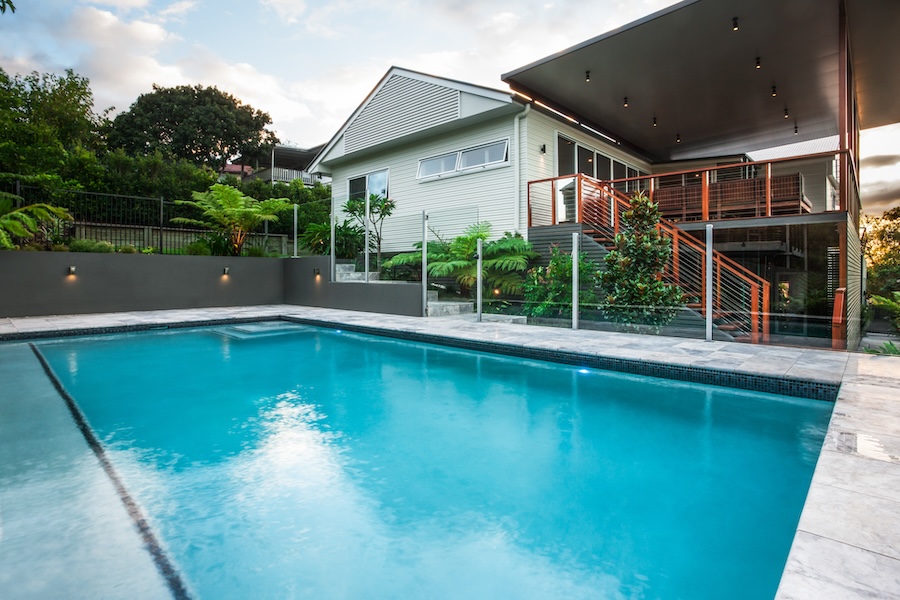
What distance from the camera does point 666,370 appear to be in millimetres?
5082

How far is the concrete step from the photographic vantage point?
9875mm

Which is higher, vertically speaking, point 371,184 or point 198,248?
A: point 371,184

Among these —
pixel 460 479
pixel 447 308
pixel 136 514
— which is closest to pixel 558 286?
pixel 447 308

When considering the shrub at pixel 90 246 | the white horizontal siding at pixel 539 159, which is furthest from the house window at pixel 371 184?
the shrub at pixel 90 246

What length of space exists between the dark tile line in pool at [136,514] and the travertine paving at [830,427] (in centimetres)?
48

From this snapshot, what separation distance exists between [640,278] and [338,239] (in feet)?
23.5

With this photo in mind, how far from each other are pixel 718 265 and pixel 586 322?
2.01m

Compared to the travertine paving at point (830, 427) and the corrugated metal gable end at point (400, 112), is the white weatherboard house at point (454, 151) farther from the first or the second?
the travertine paving at point (830, 427)

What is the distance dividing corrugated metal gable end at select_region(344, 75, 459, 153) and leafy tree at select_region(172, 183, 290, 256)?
2.66 metres

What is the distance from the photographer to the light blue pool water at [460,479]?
1.91 metres

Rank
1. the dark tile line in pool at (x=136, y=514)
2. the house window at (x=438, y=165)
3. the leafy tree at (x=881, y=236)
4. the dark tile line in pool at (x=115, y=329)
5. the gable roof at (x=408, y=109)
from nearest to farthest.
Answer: the dark tile line in pool at (x=136, y=514) < the dark tile line in pool at (x=115, y=329) < the gable roof at (x=408, y=109) < the house window at (x=438, y=165) < the leafy tree at (x=881, y=236)

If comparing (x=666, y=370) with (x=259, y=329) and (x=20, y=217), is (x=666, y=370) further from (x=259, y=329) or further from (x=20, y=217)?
(x=20, y=217)

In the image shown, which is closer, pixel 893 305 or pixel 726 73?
pixel 893 305

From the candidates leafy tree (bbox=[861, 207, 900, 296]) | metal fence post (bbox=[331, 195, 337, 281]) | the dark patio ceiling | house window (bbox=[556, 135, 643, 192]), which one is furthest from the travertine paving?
leafy tree (bbox=[861, 207, 900, 296])
